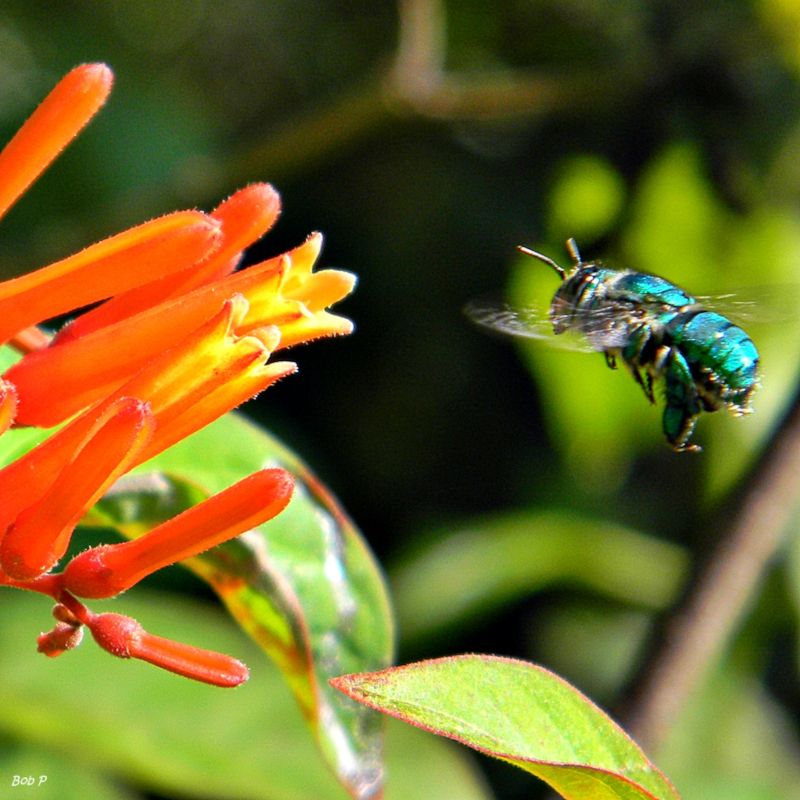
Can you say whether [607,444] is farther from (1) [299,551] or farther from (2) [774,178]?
(1) [299,551]

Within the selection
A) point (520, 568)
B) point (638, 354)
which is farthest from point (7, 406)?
point (520, 568)

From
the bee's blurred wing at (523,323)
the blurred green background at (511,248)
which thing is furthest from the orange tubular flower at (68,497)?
the blurred green background at (511,248)

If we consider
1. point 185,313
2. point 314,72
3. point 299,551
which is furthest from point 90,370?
point 314,72

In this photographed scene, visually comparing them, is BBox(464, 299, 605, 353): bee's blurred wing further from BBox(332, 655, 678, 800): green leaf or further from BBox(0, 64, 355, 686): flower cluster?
BBox(332, 655, 678, 800): green leaf

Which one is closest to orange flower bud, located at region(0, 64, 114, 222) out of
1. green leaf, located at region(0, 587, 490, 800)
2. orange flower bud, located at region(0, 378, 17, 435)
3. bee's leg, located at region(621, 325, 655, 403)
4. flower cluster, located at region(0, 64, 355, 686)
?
flower cluster, located at region(0, 64, 355, 686)

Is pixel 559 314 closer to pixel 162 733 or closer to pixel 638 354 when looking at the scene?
pixel 638 354
